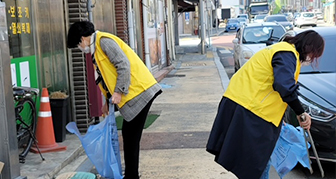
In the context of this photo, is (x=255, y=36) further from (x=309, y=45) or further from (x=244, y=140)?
(x=244, y=140)

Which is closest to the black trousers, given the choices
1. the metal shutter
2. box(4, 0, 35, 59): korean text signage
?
box(4, 0, 35, 59): korean text signage

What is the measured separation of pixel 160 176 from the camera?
536 centimetres

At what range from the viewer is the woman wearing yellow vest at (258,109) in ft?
11.1

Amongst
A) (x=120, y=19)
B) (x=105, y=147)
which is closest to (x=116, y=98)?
(x=105, y=147)

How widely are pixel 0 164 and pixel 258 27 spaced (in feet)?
38.5

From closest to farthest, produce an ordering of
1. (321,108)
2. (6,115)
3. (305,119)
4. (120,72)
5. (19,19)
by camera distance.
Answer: (305,119) → (120,72) → (6,115) → (321,108) → (19,19)

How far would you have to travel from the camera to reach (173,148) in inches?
261

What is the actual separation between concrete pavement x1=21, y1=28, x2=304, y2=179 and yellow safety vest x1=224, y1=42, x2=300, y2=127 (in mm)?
2011

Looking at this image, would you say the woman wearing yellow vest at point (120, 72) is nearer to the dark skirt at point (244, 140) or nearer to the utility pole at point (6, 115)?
the utility pole at point (6, 115)

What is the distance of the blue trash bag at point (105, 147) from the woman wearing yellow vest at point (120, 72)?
6.0 inches

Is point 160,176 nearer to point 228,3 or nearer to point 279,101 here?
point 279,101

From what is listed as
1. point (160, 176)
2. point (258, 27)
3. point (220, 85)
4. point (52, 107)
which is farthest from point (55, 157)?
point (258, 27)

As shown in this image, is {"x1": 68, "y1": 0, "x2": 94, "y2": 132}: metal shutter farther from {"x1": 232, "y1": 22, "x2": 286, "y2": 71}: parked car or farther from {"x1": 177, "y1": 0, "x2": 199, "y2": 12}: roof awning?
{"x1": 177, "y1": 0, "x2": 199, "y2": 12}: roof awning

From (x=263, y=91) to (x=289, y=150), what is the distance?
2.10ft
